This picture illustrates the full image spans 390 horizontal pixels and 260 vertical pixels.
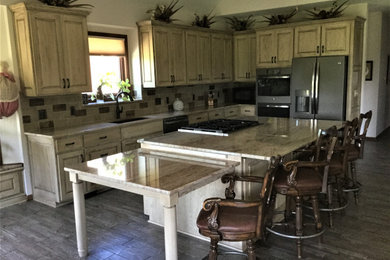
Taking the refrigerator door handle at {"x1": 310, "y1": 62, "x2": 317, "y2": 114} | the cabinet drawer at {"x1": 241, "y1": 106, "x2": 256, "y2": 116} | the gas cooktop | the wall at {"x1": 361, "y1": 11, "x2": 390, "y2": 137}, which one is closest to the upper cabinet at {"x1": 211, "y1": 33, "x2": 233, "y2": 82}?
the cabinet drawer at {"x1": 241, "y1": 106, "x2": 256, "y2": 116}

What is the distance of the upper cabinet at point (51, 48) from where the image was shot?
384 centimetres

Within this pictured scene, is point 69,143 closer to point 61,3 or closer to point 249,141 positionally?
point 61,3

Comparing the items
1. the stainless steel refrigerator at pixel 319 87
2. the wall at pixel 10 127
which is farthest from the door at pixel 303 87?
the wall at pixel 10 127

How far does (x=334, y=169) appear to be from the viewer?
10.4 feet

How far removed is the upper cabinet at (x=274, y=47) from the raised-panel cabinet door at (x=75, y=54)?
3187 mm

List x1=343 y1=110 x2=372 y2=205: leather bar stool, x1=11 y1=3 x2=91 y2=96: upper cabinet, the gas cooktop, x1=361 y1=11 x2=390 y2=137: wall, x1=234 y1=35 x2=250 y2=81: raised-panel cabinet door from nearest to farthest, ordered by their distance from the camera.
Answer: the gas cooktop, x1=343 y1=110 x2=372 y2=205: leather bar stool, x1=11 y1=3 x2=91 y2=96: upper cabinet, x1=234 y1=35 x2=250 y2=81: raised-panel cabinet door, x1=361 y1=11 x2=390 y2=137: wall

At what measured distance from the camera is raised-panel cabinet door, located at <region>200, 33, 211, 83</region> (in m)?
6.07

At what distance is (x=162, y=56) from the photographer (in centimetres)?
536

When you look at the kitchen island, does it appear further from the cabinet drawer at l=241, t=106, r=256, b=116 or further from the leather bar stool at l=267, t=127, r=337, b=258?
the cabinet drawer at l=241, t=106, r=256, b=116

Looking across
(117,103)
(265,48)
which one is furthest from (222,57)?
(117,103)

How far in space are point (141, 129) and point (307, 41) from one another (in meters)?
3.13

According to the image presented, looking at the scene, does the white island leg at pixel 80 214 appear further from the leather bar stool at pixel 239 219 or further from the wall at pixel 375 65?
the wall at pixel 375 65

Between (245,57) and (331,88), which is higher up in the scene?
(245,57)

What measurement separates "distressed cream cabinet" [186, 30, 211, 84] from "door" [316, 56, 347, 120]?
1.90 metres
